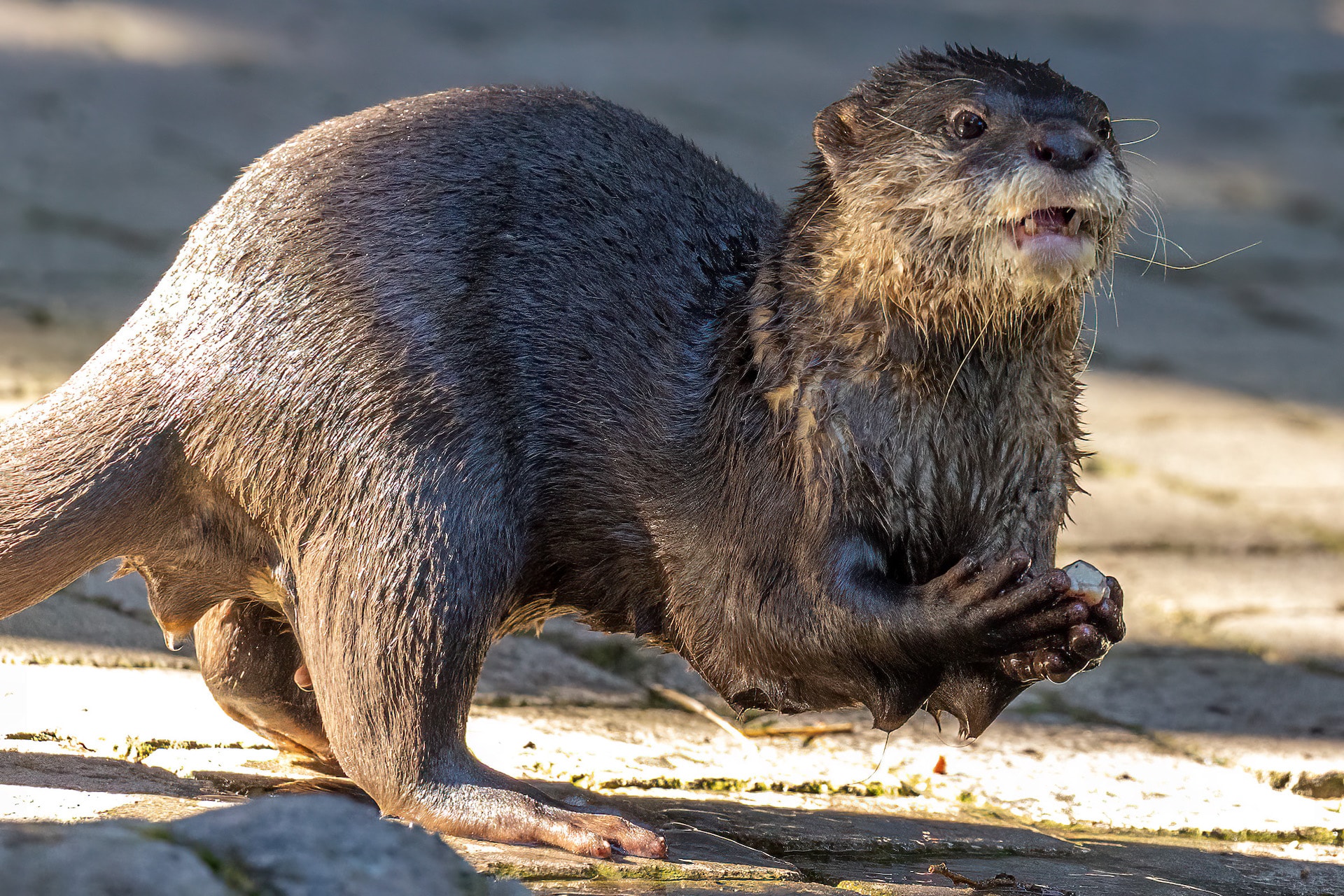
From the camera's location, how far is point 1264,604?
4.17 m

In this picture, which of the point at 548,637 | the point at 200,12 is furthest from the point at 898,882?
the point at 200,12

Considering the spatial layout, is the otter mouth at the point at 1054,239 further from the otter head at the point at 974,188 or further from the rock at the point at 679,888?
the rock at the point at 679,888

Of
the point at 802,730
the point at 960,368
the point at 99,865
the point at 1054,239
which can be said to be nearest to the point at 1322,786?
the point at 802,730

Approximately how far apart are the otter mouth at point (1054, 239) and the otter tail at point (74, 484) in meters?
1.20

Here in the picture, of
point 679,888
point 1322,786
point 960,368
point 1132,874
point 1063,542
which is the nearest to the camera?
point 679,888

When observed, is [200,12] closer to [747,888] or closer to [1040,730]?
[1040,730]

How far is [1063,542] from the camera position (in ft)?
14.1

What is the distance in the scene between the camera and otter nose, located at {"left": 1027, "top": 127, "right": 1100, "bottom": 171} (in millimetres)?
2311

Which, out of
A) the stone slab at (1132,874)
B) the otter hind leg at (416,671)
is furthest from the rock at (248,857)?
the stone slab at (1132,874)

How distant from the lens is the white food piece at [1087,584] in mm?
2344

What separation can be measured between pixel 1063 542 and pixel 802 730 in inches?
48.9

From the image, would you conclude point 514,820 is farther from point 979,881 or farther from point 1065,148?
point 1065,148

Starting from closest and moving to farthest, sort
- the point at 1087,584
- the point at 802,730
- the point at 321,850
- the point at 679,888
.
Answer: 1. the point at 321,850
2. the point at 679,888
3. the point at 1087,584
4. the point at 802,730

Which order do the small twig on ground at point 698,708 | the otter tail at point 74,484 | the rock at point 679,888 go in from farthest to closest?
the small twig on ground at point 698,708 → the otter tail at point 74,484 → the rock at point 679,888
